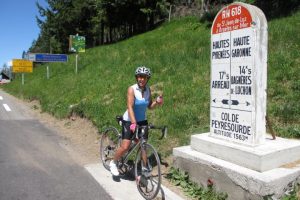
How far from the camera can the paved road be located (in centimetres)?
608

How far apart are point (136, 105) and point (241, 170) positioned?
2.02m

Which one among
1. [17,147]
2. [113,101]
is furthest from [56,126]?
[17,147]

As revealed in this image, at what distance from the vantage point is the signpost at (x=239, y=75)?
18.3ft

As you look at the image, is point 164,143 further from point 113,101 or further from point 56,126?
point 56,126

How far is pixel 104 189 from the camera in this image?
6.30m

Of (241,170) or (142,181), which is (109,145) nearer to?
(142,181)

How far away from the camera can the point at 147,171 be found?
5.96m

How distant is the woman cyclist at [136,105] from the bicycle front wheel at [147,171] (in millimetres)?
421

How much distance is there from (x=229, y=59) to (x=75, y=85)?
13.5 metres

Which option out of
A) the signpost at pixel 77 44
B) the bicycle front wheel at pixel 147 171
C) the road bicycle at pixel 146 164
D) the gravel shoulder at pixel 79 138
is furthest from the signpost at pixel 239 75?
the signpost at pixel 77 44

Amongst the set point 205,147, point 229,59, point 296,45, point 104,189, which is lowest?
point 104,189

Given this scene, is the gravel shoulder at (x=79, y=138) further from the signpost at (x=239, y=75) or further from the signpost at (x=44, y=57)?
the signpost at (x=44, y=57)

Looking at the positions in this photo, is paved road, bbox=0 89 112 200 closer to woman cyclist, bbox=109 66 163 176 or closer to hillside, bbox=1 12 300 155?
woman cyclist, bbox=109 66 163 176

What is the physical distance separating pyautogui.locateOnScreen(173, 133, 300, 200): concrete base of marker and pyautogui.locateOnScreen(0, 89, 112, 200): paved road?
4.89ft
